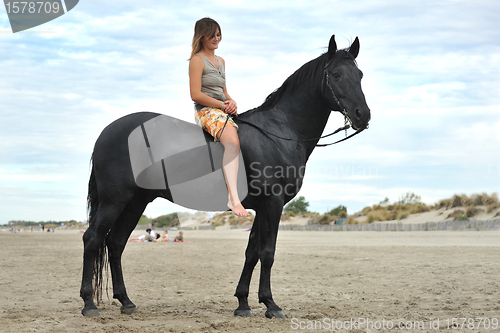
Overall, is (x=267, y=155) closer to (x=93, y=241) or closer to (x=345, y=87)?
(x=345, y=87)

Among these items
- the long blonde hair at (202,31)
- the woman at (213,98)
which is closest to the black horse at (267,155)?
the woman at (213,98)

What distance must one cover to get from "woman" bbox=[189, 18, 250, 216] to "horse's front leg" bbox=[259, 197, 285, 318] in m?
0.34

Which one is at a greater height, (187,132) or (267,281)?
(187,132)

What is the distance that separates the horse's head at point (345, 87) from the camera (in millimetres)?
4715

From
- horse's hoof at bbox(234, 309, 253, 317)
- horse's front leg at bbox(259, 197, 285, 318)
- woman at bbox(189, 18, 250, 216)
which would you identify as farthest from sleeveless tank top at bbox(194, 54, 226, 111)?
horse's hoof at bbox(234, 309, 253, 317)

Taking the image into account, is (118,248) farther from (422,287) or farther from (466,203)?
(466,203)

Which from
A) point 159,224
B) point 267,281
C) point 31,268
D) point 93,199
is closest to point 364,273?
point 267,281

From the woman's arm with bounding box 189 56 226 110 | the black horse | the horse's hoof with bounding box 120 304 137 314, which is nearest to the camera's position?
the black horse

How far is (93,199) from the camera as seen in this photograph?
5.36 meters

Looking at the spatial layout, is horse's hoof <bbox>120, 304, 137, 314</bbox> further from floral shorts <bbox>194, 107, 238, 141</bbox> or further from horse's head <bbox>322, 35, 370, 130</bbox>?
horse's head <bbox>322, 35, 370, 130</bbox>

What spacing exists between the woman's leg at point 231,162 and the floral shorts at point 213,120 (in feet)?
0.36

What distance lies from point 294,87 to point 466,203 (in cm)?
2900

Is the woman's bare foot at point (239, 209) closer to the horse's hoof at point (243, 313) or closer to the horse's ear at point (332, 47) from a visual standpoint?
the horse's hoof at point (243, 313)

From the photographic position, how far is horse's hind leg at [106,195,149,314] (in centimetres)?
539
